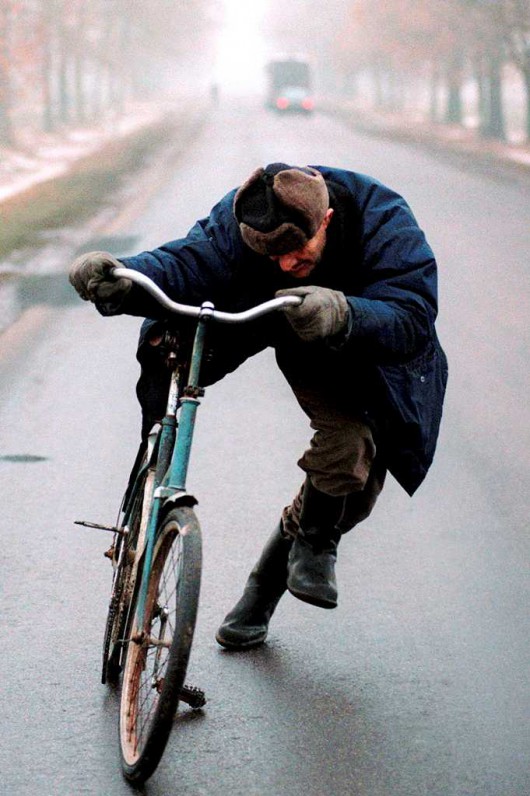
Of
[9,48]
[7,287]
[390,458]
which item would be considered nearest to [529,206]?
[7,287]

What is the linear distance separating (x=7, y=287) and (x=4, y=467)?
5.73m

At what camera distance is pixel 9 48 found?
3153cm

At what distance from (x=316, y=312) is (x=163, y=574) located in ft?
2.48

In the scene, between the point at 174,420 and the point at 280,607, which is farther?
the point at 280,607

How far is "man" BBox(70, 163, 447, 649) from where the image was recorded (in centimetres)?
356

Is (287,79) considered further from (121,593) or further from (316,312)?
(316,312)

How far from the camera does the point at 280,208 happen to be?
3.53m

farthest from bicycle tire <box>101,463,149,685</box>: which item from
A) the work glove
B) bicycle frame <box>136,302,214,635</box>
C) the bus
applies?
the bus

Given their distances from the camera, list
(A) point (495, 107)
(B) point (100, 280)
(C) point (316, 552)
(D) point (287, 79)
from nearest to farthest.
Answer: (B) point (100, 280), (C) point (316, 552), (A) point (495, 107), (D) point (287, 79)

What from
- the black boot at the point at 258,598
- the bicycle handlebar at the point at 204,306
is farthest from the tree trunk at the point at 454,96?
the bicycle handlebar at the point at 204,306

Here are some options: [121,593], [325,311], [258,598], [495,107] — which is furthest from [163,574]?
[495,107]

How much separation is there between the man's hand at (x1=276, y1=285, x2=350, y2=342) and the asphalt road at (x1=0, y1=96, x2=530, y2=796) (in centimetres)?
107

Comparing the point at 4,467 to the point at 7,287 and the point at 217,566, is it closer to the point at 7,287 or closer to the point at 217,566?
the point at 217,566

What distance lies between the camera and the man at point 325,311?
356 cm
